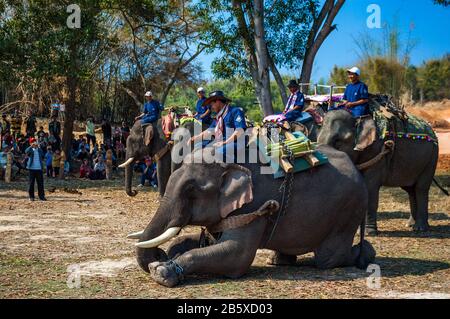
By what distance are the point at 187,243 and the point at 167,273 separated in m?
1.09

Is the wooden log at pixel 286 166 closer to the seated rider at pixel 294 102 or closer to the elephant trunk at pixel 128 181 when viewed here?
the seated rider at pixel 294 102

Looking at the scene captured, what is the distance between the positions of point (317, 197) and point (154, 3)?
21.4 m

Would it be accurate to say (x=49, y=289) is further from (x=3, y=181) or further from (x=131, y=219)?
(x=3, y=181)

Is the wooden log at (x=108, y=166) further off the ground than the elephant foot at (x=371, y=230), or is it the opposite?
the wooden log at (x=108, y=166)

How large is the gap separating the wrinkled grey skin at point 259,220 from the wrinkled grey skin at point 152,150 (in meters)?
7.51

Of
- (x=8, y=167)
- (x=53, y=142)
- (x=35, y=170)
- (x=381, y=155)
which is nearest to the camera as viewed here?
(x=381, y=155)

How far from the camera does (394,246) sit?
35.7ft

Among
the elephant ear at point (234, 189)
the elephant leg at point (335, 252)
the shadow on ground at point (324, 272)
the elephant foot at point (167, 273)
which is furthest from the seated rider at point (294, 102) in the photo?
the elephant foot at point (167, 273)

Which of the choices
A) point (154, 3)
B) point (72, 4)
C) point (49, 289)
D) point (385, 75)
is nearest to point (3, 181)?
point (72, 4)

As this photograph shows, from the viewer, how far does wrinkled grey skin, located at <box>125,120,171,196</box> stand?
1627 centimetres

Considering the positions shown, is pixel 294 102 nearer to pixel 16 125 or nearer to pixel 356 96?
pixel 356 96

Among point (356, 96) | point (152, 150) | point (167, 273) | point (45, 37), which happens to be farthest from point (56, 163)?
point (167, 273)

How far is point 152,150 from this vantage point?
16625 mm

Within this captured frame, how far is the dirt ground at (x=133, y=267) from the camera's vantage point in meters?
7.42
